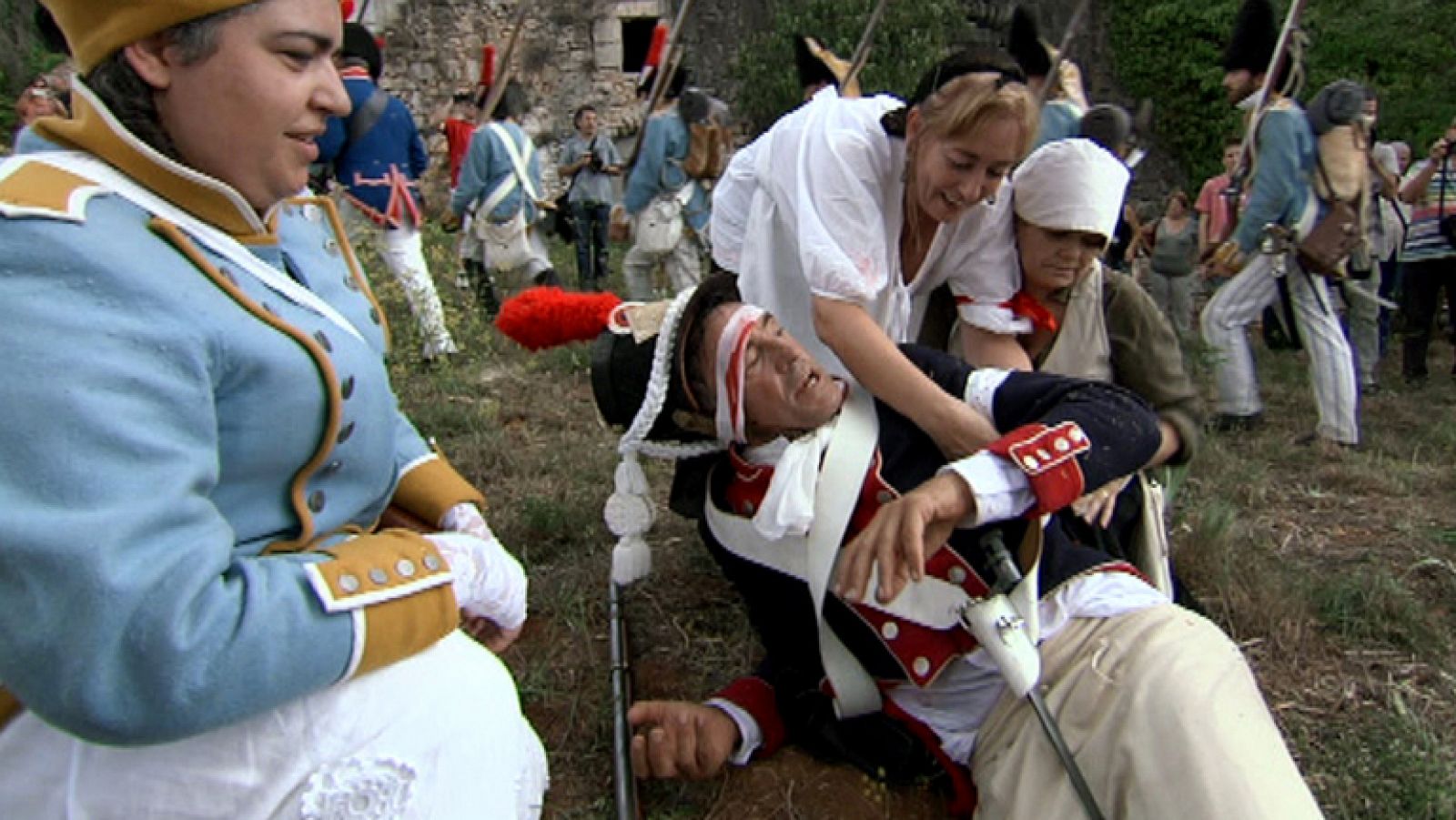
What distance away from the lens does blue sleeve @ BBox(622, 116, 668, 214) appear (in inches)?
322

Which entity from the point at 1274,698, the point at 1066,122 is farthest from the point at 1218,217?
the point at 1274,698

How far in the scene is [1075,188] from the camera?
2652 mm

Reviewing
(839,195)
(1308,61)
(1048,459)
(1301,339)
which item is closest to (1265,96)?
(1301,339)

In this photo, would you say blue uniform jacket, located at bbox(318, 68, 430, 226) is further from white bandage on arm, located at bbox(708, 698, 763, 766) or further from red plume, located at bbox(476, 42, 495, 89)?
red plume, located at bbox(476, 42, 495, 89)

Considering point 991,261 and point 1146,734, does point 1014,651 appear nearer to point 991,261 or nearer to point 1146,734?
point 1146,734

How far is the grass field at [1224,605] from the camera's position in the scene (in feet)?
7.56

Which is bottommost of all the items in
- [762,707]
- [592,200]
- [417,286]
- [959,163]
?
[592,200]

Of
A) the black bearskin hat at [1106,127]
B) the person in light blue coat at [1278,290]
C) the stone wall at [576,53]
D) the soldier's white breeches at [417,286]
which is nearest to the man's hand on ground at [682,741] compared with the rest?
the black bearskin hat at [1106,127]

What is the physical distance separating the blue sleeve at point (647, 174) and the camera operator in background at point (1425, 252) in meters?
5.42

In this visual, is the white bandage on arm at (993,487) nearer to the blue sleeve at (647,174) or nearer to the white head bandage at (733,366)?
the white head bandage at (733,366)

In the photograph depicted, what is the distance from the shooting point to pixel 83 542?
0.96m

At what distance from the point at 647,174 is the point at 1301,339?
474cm

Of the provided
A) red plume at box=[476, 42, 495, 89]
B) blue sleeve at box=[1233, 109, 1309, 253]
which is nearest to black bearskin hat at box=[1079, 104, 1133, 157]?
blue sleeve at box=[1233, 109, 1309, 253]

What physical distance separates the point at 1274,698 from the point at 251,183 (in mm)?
2633
